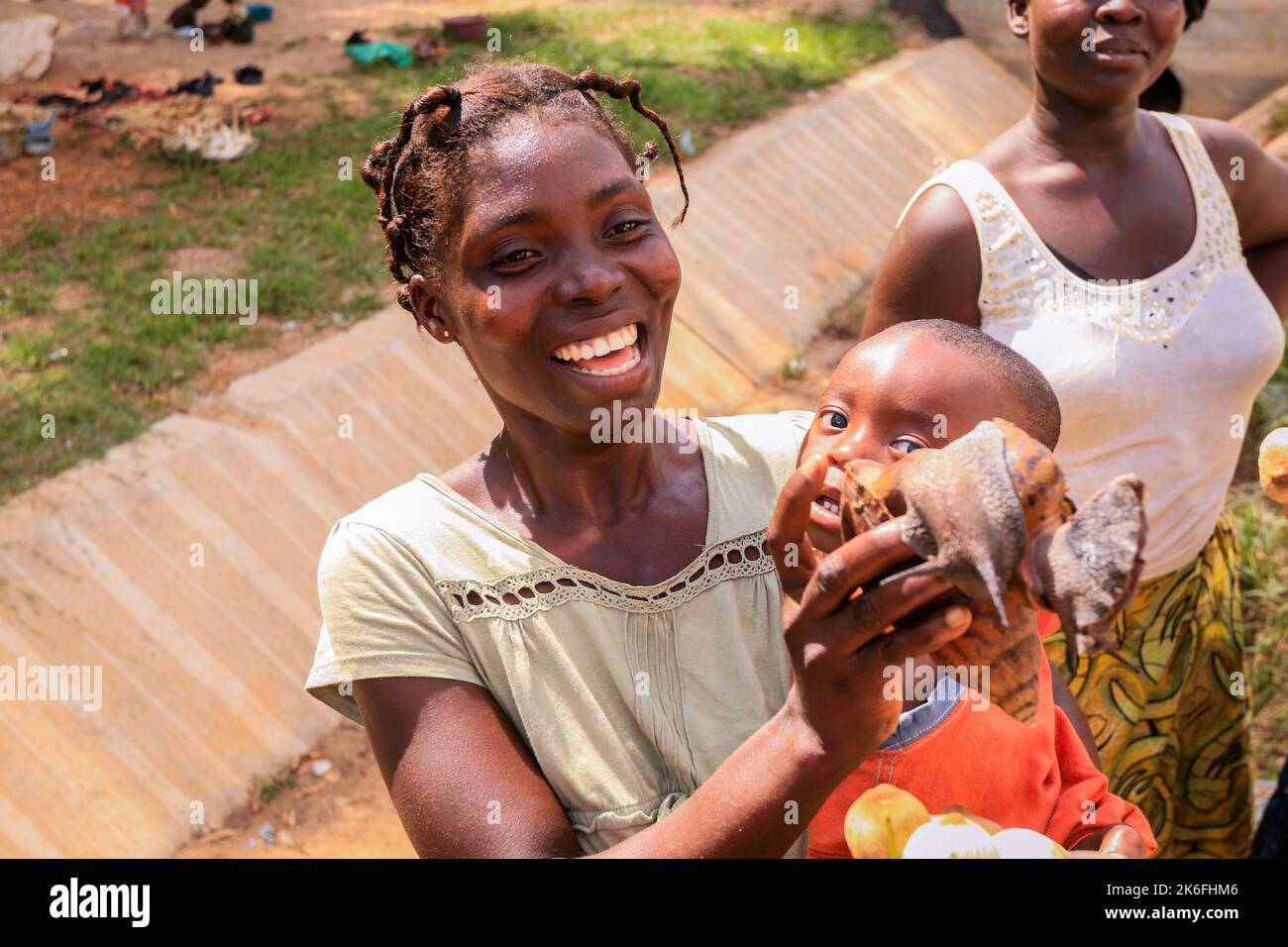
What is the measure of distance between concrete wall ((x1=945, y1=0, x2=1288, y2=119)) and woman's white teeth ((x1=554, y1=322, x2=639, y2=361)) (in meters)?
10.8

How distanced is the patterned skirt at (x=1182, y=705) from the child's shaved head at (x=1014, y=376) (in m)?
0.93

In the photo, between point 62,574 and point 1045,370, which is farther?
point 62,574

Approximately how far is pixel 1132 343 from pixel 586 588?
48.5 inches

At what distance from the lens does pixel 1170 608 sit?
284 cm

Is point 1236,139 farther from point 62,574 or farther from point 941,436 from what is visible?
point 62,574

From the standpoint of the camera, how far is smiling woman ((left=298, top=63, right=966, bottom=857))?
5.94ft

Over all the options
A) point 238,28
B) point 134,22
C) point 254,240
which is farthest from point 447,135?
point 134,22

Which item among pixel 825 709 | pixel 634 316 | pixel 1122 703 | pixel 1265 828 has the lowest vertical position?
pixel 1265 828

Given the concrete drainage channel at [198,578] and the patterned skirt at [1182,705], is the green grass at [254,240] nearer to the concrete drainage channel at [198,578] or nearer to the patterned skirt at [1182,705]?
the concrete drainage channel at [198,578]

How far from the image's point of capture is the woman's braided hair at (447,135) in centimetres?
194

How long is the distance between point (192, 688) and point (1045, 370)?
3130mm

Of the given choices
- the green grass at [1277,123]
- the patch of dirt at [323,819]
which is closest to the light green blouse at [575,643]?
the patch of dirt at [323,819]

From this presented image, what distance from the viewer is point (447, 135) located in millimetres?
1953
